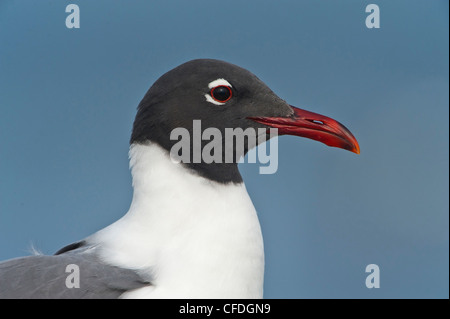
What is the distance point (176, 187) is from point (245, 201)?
0.98 ft

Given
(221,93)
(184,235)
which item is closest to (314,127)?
(221,93)

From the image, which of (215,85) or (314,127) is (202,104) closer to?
(215,85)

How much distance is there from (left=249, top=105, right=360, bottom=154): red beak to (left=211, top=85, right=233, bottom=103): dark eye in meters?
0.15

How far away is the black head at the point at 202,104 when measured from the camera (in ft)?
8.14

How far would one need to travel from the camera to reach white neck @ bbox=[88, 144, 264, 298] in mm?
2264

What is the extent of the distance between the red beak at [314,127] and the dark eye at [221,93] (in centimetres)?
15

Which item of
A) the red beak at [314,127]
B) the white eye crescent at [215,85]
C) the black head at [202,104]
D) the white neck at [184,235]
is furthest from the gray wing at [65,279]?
the red beak at [314,127]

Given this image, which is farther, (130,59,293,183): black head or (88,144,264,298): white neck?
(130,59,293,183): black head

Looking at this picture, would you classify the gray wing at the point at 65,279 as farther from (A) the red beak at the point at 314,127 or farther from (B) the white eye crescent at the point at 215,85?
(A) the red beak at the point at 314,127

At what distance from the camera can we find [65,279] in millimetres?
2215

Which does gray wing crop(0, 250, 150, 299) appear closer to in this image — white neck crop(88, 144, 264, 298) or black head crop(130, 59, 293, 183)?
white neck crop(88, 144, 264, 298)

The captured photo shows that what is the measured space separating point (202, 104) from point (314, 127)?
0.51m

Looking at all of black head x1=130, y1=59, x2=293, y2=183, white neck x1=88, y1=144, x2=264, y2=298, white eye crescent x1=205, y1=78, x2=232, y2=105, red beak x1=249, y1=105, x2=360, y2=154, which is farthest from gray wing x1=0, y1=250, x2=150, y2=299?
red beak x1=249, y1=105, x2=360, y2=154
